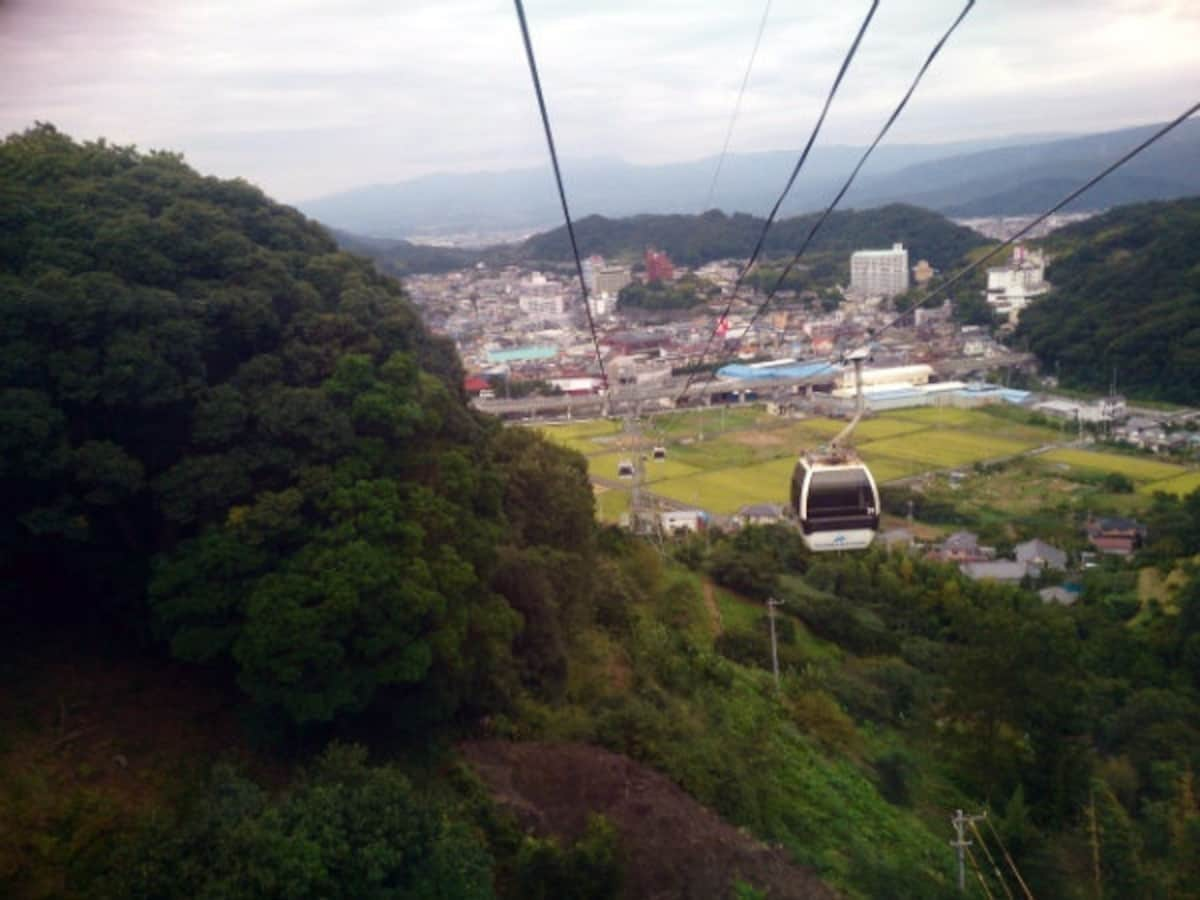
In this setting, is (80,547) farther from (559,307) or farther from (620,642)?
(559,307)

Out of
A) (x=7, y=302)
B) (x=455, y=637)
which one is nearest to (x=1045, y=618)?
(x=455, y=637)

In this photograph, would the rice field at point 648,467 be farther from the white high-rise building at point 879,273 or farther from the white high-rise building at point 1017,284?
the white high-rise building at point 879,273

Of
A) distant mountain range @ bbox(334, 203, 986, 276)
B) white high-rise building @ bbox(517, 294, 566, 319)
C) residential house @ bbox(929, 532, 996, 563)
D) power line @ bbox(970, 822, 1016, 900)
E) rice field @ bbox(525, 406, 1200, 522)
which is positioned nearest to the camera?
power line @ bbox(970, 822, 1016, 900)

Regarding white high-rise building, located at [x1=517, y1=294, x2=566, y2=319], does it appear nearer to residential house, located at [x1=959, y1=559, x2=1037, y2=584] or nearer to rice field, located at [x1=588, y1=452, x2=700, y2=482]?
rice field, located at [x1=588, y1=452, x2=700, y2=482]

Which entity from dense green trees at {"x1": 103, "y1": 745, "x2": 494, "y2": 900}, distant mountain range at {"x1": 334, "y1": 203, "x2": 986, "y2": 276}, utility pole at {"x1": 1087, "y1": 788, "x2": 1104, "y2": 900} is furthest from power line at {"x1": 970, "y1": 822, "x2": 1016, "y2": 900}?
distant mountain range at {"x1": 334, "y1": 203, "x2": 986, "y2": 276}

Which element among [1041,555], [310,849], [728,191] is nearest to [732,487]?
[1041,555]

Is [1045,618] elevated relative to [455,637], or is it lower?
lower
